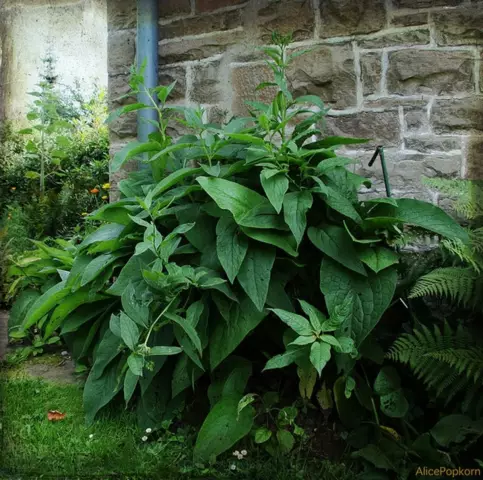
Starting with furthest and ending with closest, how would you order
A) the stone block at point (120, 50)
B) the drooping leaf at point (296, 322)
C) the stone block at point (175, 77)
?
1. the stone block at point (120, 50)
2. the stone block at point (175, 77)
3. the drooping leaf at point (296, 322)

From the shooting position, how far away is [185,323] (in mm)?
1662

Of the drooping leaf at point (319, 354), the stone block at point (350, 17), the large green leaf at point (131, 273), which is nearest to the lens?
the drooping leaf at point (319, 354)

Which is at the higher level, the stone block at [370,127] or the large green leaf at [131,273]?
the stone block at [370,127]

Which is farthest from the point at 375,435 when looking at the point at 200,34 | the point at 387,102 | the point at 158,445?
the point at 200,34

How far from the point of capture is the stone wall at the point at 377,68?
271 cm

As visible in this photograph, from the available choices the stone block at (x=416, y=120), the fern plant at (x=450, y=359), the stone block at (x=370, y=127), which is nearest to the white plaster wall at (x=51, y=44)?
the stone block at (x=370, y=127)

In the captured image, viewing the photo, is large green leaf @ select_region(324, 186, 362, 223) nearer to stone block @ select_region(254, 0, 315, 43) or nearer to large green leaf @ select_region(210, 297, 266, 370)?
large green leaf @ select_region(210, 297, 266, 370)

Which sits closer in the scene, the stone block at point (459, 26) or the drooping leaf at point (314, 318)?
the drooping leaf at point (314, 318)

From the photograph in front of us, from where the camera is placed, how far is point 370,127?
2.82m

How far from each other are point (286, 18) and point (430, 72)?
31.3 inches

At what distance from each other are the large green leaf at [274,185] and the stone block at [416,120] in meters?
1.23

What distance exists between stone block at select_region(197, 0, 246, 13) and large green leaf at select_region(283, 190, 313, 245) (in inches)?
64.5

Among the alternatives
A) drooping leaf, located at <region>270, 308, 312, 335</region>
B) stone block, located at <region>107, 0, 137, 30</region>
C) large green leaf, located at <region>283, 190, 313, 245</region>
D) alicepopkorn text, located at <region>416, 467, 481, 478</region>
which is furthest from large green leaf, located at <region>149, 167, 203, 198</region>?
stone block, located at <region>107, 0, 137, 30</region>

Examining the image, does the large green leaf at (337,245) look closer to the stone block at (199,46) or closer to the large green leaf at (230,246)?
the large green leaf at (230,246)
